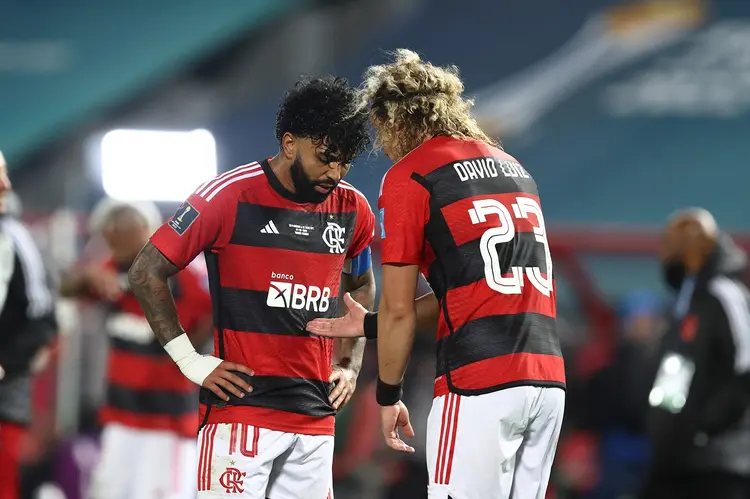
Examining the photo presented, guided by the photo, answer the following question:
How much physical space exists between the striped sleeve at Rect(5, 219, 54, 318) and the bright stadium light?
172 inches

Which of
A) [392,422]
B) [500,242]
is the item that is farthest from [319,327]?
[500,242]

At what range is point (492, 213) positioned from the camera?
4.02m

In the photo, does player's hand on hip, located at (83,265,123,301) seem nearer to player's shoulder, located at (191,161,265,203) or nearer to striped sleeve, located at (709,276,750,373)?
player's shoulder, located at (191,161,265,203)

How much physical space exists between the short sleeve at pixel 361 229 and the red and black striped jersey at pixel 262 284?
243mm

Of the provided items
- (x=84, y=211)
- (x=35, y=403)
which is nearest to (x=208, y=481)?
(x=35, y=403)

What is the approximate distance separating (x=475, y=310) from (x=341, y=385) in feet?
2.53

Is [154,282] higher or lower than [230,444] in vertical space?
higher

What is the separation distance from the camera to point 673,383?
686 centimetres

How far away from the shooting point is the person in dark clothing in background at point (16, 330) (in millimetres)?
6246

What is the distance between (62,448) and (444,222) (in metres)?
5.55

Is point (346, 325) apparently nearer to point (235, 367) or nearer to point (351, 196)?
point (235, 367)

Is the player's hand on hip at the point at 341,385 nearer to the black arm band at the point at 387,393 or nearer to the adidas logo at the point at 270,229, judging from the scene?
the black arm band at the point at 387,393

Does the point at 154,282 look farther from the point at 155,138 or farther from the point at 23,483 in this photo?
the point at 155,138

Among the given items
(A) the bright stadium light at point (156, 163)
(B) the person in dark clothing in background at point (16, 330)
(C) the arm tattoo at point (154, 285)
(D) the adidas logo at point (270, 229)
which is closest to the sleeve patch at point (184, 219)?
(C) the arm tattoo at point (154, 285)
